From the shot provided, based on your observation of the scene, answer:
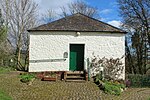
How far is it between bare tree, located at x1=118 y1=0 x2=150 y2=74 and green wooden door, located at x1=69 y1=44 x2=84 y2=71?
11.4 m

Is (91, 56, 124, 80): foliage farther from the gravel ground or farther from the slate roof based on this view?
the gravel ground

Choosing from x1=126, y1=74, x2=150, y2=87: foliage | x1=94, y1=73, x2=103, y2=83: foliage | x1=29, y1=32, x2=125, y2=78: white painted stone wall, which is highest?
x1=29, y1=32, x2=125, y2=78: white painted stone wall

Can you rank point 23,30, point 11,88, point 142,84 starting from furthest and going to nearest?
point 23,30
point 142,84
point 11,88

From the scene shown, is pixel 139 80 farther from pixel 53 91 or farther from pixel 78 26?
pixel 53 91

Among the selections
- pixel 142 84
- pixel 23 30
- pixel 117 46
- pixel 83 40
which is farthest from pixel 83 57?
pixel 23 30

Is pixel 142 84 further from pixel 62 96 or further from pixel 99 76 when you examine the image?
pixel 62 96

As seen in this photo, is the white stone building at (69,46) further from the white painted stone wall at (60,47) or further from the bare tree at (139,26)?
the bare tree at (139,26)

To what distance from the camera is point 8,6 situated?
31.4 metres

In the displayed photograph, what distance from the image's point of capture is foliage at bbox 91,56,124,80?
63.5 feet

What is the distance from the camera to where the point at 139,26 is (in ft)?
95.0

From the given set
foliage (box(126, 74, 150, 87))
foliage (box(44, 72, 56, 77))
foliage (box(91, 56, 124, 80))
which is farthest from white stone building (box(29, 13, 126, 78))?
foliage (box(126, 74, 150, 87))

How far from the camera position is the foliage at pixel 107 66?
19.3 m

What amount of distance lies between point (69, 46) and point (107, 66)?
3278mm

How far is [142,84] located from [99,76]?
5822mm
